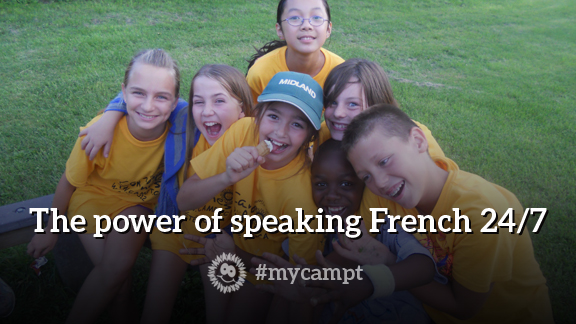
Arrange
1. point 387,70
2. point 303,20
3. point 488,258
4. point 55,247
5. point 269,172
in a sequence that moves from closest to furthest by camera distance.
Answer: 1. point 488,258
2. point 269,172
3. point 55,247
4. point 303,20
5. point 387,70

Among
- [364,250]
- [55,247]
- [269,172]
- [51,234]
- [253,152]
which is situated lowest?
[55,247]

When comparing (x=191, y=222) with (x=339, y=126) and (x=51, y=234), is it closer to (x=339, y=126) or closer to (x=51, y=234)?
(x=51, y=234)

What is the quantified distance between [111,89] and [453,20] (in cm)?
902

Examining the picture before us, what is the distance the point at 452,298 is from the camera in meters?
2.08

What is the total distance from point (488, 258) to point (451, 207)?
30 cm

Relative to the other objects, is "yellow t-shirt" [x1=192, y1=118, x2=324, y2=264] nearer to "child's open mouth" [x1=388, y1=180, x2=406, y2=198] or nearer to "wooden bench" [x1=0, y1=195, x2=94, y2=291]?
"child's open mouth" [x1=388, y1=180, x2=406, y2=198]

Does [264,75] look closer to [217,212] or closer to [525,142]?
[217,212]

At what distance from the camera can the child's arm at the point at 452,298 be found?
201 centimetres

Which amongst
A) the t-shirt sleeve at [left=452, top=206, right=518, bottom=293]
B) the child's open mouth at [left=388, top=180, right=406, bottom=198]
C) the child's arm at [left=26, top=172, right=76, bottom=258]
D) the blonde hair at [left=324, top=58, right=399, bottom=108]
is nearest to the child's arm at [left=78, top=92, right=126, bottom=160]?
the child's arm at [left=26, top=172, right=76, bottom=258]

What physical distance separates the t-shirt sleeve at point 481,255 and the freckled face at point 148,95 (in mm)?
1976

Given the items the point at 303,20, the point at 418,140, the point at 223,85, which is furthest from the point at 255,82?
the point at 418,140

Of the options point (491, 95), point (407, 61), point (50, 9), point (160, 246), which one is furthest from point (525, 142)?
point (50, 9)

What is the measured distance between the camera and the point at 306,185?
7.91ft

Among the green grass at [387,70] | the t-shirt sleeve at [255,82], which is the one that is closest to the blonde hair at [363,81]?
the t-shirt sleeve at [255,82]
